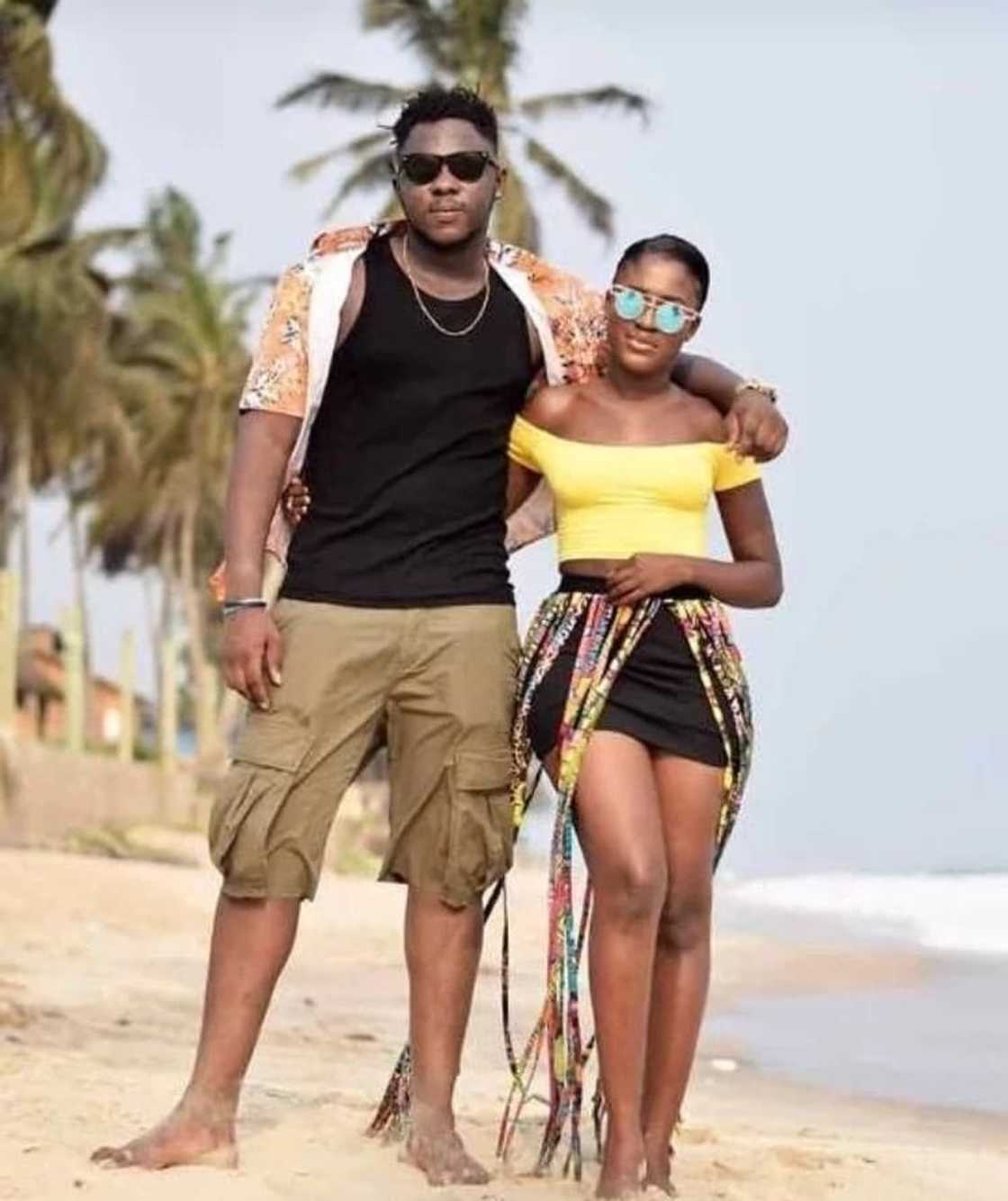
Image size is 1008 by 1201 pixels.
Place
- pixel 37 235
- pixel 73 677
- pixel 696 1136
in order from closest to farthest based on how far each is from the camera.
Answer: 1. pixel 696 1136
2. pixel 73 677
3. pixel 37 235

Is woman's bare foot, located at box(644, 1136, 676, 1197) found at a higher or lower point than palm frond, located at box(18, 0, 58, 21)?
lower

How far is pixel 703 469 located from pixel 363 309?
0.74 metres

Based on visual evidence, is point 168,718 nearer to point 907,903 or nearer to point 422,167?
point 907,903

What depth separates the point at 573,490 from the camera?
14.7 feet

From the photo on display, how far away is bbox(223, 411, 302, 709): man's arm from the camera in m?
4.45

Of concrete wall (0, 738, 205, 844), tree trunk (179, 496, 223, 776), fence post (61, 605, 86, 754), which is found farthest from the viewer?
tree trunk (179, 496, 223, 776)

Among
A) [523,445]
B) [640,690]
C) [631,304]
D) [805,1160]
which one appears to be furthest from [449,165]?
[805,1160]

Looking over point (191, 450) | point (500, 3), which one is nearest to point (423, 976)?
point (500, 3)

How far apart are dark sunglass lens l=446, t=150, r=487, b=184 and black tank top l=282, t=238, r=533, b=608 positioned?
0.23 meters

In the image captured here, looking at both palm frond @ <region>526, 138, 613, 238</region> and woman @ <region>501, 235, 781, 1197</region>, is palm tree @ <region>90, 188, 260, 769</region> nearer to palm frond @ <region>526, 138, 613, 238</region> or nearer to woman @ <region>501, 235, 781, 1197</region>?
palm frond @ <region>526, 138, 613, 238</region>

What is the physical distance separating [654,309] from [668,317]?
3 cm

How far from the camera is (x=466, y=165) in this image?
451 centimetres

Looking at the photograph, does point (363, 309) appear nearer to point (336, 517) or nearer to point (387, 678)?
point (336, 517)

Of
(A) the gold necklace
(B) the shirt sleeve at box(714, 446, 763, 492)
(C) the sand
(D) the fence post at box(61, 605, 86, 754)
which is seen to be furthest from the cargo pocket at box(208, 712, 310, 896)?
(D) the fence post at box(61, 605, 86, 754)
